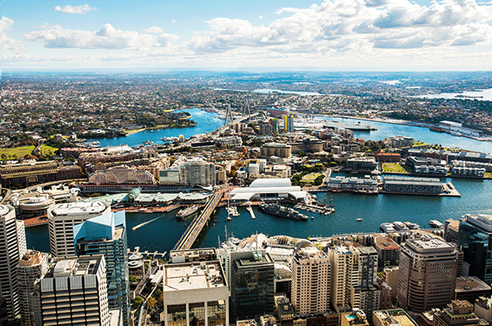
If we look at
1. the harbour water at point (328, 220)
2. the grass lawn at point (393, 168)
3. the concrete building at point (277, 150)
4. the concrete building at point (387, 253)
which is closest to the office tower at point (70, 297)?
the harbour water at point (328, 220)

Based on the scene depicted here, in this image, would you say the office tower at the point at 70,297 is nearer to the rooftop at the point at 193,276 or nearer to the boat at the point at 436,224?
the rooftop at the point at 193,276

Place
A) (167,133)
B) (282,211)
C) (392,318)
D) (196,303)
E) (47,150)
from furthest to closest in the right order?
(167,133) → (47,150) → (282,211) → (392,318) → (196,303)

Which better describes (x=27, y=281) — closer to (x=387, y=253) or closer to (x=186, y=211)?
(x=186, y=211)

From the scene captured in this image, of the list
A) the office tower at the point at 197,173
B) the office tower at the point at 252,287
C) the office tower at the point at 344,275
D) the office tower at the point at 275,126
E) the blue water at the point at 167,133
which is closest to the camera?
the office tower at the point at 252,287

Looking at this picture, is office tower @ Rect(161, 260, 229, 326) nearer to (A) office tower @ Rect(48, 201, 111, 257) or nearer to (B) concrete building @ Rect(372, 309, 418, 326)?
(B) concrete building @ Rect(372, 309, 418, 326)

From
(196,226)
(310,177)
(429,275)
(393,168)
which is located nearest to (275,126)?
(393,168)

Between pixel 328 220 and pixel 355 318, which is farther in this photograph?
pixel 328 220

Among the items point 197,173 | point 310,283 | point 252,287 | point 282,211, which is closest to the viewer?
point 252,287
